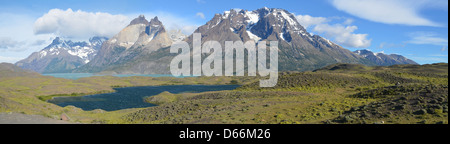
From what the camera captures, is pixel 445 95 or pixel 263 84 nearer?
pixel 445 95

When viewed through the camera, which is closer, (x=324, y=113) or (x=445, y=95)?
(x=445, y=95)

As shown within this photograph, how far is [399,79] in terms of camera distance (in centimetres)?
11688

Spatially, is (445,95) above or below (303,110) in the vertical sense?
above
